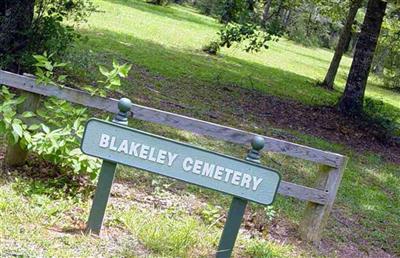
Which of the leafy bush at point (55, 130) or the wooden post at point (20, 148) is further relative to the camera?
the wooden post at point (20, 148)

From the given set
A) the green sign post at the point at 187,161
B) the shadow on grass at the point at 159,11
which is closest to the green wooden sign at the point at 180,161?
the green sign post at the point at 187,161

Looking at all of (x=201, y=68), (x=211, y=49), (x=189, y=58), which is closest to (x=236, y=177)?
(x=201, y=68)

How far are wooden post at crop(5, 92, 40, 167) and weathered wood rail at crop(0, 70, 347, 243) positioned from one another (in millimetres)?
93

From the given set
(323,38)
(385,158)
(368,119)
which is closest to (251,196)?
(385,158)

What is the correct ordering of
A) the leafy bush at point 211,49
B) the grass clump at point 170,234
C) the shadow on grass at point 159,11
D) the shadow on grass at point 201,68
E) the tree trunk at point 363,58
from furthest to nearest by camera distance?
the shadow on grass at point 159,11
the leafy bush at point 211,49
the shadow on grass at point 201,68
the tree trunk at point 363,58
the grass clump at point 170,234

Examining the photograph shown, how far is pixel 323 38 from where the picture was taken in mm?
49625

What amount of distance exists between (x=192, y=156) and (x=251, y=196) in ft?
1.64

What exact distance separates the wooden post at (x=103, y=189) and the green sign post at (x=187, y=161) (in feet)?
0.03

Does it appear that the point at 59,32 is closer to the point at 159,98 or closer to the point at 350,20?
the point at 159,98

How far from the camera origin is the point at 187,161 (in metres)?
4.11

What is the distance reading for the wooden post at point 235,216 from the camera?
414cm

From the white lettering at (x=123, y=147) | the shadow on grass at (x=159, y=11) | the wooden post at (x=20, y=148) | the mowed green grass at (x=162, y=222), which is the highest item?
the shadow on grass at (x=159, y=11)

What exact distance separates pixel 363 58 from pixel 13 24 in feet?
25.8

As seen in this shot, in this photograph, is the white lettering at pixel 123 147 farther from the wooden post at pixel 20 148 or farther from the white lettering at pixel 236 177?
the wooden post at pixel 20 148
